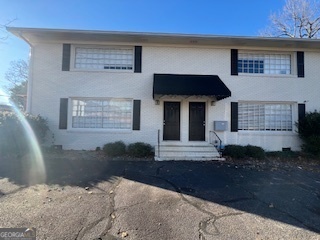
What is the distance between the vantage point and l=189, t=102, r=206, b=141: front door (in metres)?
10.5

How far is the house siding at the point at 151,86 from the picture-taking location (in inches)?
399

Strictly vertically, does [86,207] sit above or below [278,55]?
below

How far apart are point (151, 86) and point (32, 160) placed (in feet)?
20.4

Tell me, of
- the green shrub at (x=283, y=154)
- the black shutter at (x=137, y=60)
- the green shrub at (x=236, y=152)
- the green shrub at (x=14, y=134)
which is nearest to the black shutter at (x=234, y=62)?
the green shrub at (x=236, y=152)

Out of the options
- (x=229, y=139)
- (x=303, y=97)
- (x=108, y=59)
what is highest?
(x=108, y=59)

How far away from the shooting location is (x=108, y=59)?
10.6 meters

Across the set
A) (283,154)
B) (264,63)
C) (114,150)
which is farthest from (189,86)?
(283,154)

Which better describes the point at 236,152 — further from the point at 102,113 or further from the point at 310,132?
the point at 102,113

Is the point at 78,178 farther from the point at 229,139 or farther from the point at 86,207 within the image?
the point at 229,139

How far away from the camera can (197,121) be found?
34.6 feet

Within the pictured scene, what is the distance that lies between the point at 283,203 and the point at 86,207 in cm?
437

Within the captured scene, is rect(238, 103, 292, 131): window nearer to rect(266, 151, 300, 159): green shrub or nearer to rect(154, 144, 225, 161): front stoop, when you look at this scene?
rect(266, 151, 300, 159): green shrub

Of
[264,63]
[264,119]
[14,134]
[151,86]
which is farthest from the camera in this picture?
[264,63]

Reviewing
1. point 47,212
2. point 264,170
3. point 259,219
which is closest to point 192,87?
point 264,170
